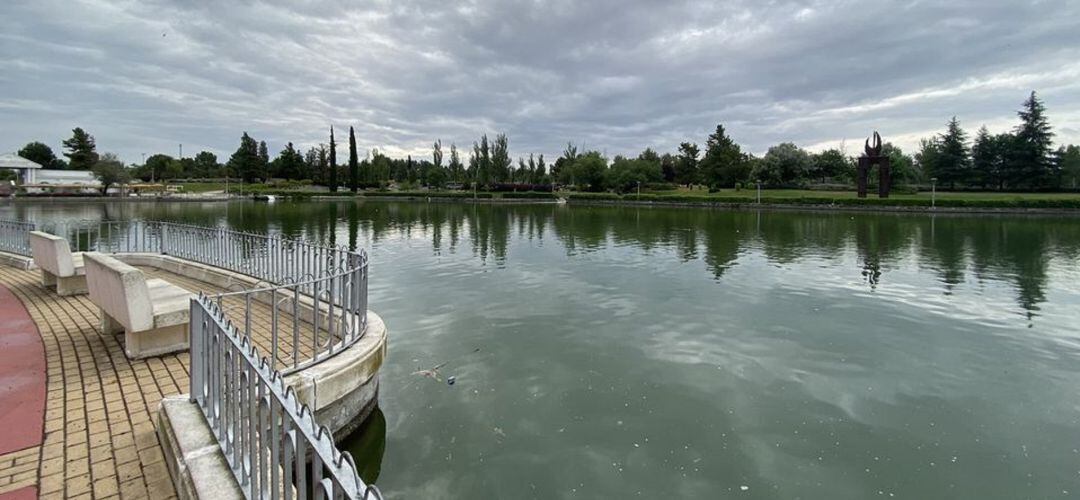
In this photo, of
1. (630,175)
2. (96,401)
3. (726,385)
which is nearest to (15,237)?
(96,401)

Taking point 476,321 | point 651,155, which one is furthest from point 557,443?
point 651,155

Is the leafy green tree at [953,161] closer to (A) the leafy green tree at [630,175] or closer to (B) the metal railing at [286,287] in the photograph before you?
(A) the leafy green tree at [630,175]

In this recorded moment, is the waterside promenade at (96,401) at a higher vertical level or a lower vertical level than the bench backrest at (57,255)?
lower

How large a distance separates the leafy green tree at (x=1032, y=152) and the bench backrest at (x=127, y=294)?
79110 mm

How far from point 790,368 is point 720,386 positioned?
1.37 meters

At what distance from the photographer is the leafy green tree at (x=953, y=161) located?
66.2 meters

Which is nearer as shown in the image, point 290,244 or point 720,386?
point 720,386

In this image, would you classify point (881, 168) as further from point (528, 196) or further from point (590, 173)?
point (528, 196)

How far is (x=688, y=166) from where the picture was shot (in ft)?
287

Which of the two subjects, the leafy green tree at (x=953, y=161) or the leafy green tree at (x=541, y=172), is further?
the leafy green tree at (x=541, y=172)

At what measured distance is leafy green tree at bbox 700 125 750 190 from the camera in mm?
74750

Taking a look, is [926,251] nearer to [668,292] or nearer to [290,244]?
[668,292]

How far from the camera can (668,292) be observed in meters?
13.0

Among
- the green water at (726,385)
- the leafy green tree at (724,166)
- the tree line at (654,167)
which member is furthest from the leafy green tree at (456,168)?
the green water at (726,385)
